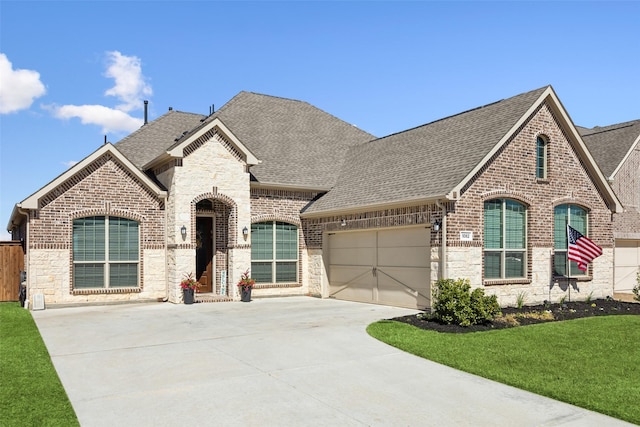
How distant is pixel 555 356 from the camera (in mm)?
9742

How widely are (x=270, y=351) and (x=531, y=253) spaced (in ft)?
32.8

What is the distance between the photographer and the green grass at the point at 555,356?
24.6 ft

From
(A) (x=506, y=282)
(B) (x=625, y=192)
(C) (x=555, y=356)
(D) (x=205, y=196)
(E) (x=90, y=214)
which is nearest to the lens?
(C) (x=555, y=356)

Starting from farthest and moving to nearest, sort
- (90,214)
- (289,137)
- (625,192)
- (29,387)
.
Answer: (625,192) → (289,137) → (90,214) → (29,387)

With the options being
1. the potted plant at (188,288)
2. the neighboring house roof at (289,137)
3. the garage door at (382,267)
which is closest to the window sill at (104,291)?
the potted plant at (188,288)

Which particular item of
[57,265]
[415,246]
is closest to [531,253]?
[415,246]

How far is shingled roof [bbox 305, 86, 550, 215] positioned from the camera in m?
15.7

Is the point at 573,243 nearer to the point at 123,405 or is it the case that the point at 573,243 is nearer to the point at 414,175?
the point at 414,175

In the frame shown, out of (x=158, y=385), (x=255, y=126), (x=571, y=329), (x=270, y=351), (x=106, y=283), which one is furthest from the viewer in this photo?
(x=255, y=126)

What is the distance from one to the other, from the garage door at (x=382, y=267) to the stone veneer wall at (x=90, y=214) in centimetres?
618

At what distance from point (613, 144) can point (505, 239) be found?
1221 cm

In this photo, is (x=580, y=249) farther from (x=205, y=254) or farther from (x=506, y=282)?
(x=205, y=254)

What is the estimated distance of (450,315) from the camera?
508 inches

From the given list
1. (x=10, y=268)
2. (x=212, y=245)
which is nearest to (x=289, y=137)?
(x=212, y=245)
